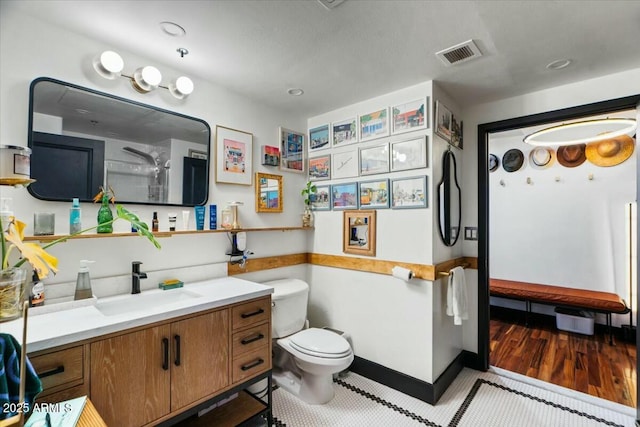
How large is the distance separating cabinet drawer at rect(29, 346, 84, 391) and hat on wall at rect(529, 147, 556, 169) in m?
4.57

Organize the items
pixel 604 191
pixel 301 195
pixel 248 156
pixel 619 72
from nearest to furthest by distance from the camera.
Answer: pixel 619 72
pixel 248 156
pixel 301 195
pixel 604 191

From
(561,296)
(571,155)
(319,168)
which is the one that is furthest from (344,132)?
(561,296)

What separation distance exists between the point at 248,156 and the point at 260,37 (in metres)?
0.97

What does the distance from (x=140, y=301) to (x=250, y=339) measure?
67 centimetres

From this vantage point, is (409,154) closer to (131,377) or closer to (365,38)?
(365,38)

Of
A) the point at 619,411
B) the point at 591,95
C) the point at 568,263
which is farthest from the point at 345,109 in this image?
the point at 568,263

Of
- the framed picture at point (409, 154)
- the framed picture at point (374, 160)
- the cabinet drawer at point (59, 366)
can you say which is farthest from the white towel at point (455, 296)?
the cabinet drawer at point (59, 366)

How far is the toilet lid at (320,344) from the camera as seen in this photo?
2.01 metres

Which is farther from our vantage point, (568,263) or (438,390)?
(568,263)

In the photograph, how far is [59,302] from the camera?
154cm

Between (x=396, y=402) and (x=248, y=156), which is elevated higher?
(x=248, y=156)

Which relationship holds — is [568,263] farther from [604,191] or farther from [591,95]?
[591,95]

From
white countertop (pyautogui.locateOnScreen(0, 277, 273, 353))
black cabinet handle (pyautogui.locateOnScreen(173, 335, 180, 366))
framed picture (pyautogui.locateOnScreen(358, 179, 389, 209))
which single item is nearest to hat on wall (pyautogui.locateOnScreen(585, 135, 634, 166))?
framed picture (pyautogui.locateOnScreen(358, 179, 389, 209))

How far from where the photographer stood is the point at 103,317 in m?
1.34
